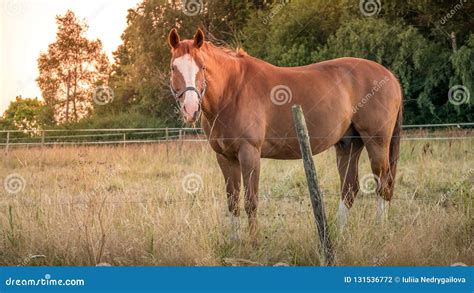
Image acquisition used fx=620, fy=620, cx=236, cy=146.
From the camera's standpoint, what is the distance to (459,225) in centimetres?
572

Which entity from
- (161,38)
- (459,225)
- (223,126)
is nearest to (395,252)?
(459,225)

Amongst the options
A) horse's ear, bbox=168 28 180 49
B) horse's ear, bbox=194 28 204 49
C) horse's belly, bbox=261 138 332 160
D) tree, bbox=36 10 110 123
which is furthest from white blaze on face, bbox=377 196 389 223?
tree, bbox=36 10 110 123

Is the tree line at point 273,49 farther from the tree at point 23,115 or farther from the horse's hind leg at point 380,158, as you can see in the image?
the horse's hind leg at point 380,158

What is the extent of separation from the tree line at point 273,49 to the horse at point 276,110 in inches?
398

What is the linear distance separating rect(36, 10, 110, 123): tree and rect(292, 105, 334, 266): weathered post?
95.5 ft

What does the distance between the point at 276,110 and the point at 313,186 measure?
6.40ft

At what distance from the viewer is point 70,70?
107ft

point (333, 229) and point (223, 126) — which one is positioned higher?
point (223, 126)

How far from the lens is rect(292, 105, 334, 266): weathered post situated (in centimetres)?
486

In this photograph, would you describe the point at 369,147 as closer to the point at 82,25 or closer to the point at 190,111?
the point at 190,111

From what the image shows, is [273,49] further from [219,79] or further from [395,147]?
[219,79]

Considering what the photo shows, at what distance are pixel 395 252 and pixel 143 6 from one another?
101 feet

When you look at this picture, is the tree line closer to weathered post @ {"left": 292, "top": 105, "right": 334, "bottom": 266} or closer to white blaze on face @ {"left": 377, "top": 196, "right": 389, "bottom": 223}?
white blaze on face @ {"left": 377, "top": 196, "right": 389, "bottom": 223}

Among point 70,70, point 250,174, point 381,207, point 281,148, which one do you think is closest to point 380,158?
point 381,207
